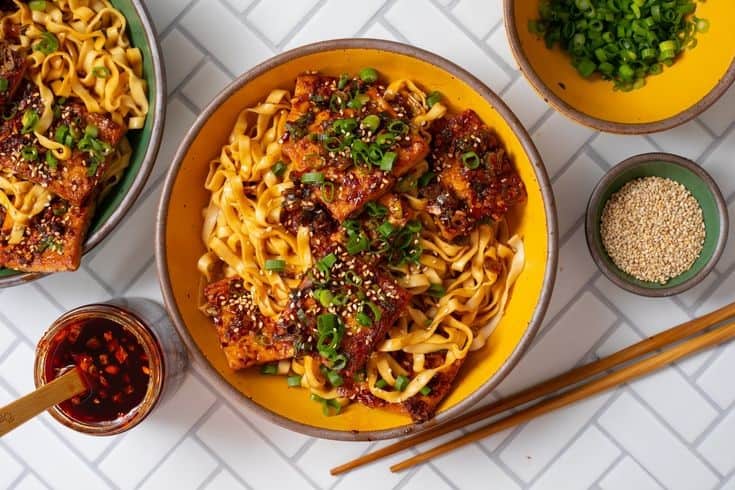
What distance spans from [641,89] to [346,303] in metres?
1.53

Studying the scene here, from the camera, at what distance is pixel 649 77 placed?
11.1 ft

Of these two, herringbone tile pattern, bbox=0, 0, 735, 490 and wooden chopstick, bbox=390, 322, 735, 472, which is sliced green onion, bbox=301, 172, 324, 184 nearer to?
herringbone tile pattern, bbox=0, 0, 735, 490

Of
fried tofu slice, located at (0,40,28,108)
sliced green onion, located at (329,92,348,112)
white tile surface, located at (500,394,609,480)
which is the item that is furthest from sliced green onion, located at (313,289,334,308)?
fried tofu slice, located at (0,40,28,108)

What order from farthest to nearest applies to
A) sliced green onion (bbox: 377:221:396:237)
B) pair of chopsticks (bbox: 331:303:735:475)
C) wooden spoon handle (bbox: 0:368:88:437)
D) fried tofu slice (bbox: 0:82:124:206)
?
pair of chopsticks (bbox: 331:303:735:475), fried tofu slice (bbox: 0:82:124:206), sliced green onion (bbox: 377:221:396:237), wooden spoon handle (bbox: 0:368:88:437)

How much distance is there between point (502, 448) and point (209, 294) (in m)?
1.53

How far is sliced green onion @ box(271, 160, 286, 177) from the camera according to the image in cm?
330

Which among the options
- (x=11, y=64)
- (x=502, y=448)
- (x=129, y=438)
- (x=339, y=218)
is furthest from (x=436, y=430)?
(x=11, y=64)

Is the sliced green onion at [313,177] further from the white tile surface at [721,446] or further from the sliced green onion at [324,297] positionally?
the white tile surface at [721,446]

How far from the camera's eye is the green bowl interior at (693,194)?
11.5ft

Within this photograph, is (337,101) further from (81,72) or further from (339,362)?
(81,72)

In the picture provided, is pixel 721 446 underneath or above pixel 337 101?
underneath

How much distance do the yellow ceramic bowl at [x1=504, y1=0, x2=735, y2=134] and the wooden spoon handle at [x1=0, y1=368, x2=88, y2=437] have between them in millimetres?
2199

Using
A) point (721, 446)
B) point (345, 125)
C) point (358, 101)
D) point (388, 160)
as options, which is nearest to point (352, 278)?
point (388, 160)

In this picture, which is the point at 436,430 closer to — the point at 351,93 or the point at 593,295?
the point at 593,295
